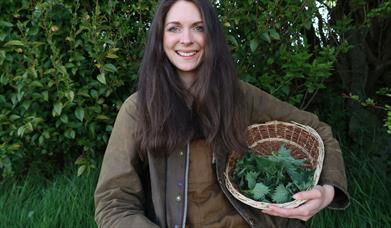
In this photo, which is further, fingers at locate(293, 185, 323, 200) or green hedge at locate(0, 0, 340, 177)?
green hedge at locate(0, 0, 340, 177)

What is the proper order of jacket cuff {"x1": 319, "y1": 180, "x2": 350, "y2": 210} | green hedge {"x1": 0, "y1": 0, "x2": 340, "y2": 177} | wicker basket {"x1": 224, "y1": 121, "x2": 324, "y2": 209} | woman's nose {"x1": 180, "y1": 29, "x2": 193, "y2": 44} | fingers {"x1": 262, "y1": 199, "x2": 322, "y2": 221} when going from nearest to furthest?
fingers {"x1": 262, "y1": 199, "x2": 322, "y2": 221} < woman's nose {"x1": 180, "y1": 29, "x2": 193, "y2": 44} < jacket cuff {"x1": 319, "y1": 180, "x2": 350, "y2": 210} < wicker basket {"x1": 224, "y1": 121, "x2": 324, "y2": 209} < green hedge {"x1": 0, "y1": 0, "x2": 340, "y2": 177}

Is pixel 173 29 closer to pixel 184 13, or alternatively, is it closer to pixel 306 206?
pixel 184 13

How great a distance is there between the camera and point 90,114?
9.41 feet

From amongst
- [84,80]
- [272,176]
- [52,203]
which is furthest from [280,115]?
[52,203]

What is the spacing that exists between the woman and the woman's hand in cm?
1

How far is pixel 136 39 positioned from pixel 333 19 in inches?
61.0

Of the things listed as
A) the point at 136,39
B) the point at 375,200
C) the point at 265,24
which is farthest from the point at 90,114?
the point at 375,200

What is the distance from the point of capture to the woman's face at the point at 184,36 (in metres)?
2.12

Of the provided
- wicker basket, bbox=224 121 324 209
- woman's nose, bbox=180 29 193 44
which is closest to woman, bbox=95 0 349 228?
woman's nose, bbox=180 29 193 44

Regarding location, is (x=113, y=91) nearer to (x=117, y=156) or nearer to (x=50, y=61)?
(x=50, y=61)

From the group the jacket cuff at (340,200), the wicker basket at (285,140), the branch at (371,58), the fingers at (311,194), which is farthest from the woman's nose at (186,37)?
the branch at (371,58)

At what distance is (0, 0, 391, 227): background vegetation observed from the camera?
2.75m

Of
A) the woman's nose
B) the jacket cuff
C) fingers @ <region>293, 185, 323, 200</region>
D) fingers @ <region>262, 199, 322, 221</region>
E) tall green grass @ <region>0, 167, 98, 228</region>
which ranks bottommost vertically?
tall green grass @ <region>0, 167, 98, 228</region>

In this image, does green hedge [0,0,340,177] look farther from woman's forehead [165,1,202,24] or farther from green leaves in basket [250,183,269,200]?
green leaves in basket [250,183,269,200]
